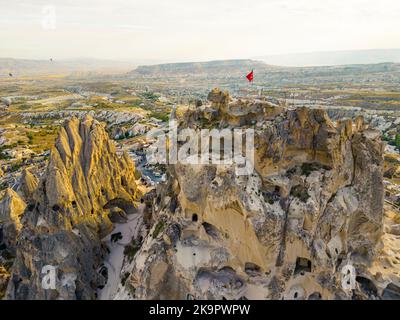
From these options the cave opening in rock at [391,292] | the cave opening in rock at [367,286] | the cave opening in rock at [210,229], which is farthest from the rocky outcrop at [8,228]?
the cave opening in rock at [391,292]

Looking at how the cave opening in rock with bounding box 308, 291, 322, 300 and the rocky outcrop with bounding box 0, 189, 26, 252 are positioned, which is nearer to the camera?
the cave opening in rock with bounding box 308, 291, 322, 300

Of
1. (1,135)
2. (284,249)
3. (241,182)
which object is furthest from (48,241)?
(1,135)

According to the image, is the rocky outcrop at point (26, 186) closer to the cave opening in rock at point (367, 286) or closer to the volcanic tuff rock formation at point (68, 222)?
the volcanic tuff rock formation at point (68, 222)

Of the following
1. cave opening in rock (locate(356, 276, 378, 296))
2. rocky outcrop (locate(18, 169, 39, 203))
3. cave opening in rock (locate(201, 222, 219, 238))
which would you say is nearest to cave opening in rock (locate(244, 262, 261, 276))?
cave opening in rock (locate(201, 222, 219, 238))

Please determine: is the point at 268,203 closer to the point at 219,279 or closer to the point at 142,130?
the point at 219,279

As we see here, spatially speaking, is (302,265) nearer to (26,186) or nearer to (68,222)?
(68,222)

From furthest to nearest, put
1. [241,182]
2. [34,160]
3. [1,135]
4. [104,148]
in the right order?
[1,135] < [34,160] < [104,148] < [241,182]

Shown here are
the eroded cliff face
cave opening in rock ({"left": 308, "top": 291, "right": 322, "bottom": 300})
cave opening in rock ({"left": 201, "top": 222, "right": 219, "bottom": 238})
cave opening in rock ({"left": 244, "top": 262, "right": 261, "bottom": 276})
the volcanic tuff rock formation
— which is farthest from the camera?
the volcanic tuff rock formation

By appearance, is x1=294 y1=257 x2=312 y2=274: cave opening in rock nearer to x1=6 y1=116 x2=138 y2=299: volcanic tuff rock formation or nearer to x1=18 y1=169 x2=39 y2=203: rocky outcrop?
x1=6 y1=116 x2=138 y2=299: volcanic tuff rock formation
